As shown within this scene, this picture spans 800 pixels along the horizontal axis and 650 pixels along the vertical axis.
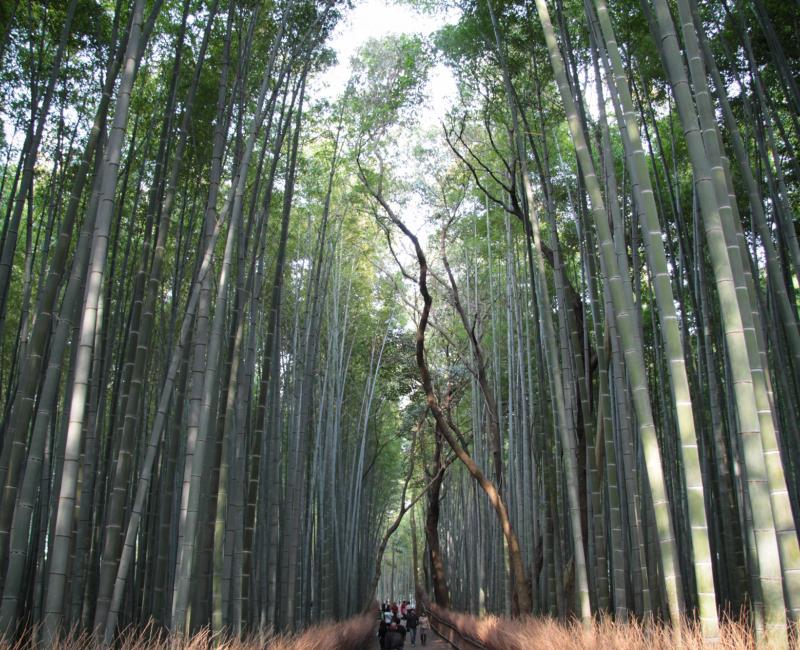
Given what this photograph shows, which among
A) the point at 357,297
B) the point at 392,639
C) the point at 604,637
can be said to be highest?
the point at 357,297

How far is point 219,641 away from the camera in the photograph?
287 centimetres

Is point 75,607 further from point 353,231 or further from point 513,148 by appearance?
point 353,231

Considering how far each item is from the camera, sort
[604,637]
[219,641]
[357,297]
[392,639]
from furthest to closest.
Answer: [357,297] < [392,639] < [219,641] < [604,637]

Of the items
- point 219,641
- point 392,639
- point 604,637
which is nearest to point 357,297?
point 392,639

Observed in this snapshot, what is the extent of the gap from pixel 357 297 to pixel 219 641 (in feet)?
24.0

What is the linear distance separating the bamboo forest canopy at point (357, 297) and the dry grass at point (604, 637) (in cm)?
9

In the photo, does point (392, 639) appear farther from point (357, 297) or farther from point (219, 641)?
point (357, 297)

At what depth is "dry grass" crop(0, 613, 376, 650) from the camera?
2416 mm

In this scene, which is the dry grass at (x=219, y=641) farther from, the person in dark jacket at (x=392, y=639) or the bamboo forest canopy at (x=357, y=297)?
the person in dark jacket at (x=392, y=639)

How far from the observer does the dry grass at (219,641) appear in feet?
7.93

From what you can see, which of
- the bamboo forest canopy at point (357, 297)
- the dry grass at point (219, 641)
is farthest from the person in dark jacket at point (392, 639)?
the bamboo forest canopy at point (357, 297)

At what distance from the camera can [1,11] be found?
4199 mm

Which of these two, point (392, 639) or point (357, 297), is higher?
point (357, 297)

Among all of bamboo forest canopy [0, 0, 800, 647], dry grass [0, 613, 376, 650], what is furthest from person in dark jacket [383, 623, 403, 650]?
bamboo forest canopy [0, 0, 800, 647]
